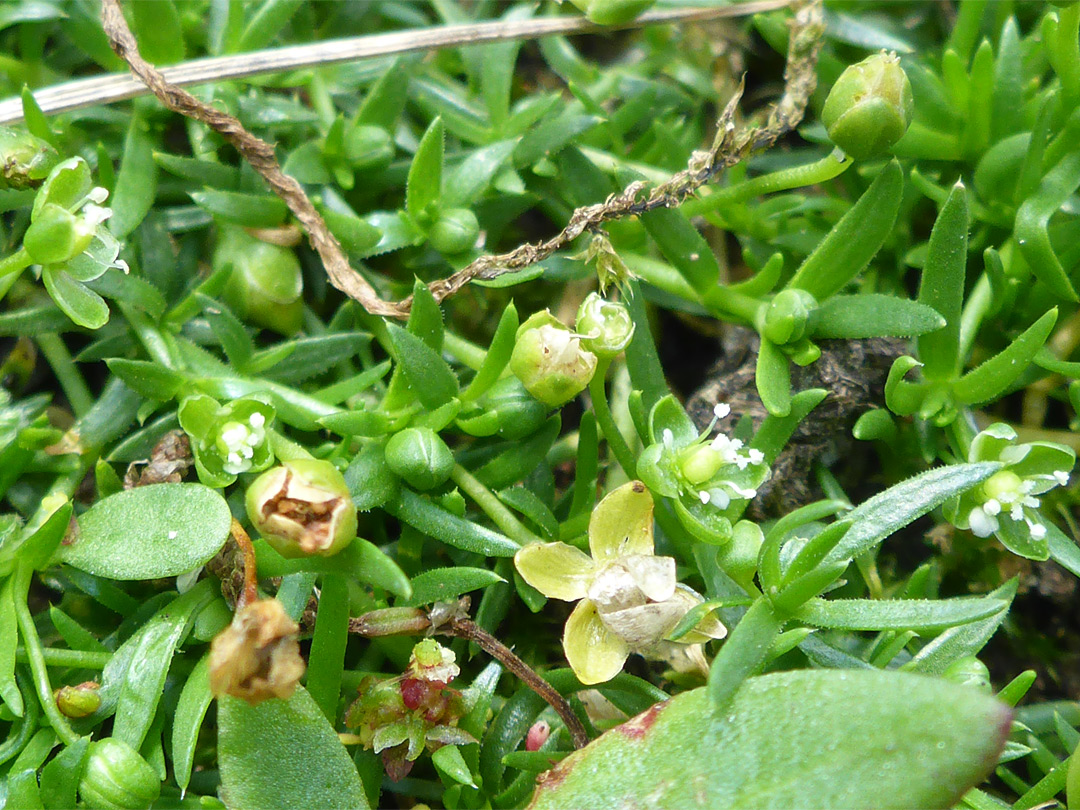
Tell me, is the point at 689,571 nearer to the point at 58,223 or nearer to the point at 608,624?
the point at 608,624

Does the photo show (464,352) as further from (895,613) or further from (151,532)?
(895,613)

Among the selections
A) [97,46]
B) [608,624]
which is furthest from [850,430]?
[97,46]

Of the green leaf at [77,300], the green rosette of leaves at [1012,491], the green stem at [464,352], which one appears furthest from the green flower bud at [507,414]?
the green rosette of leaves at [1012,491]

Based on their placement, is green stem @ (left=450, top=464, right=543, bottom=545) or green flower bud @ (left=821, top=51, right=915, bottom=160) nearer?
green flower bud @ (left=821, top=51, right=915, bottom=160)

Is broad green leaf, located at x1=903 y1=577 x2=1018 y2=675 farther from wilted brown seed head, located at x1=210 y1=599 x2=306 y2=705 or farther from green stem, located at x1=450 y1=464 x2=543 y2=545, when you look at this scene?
wilted brown seed head, located at x1=210 y1=599 x2=306 y2=705

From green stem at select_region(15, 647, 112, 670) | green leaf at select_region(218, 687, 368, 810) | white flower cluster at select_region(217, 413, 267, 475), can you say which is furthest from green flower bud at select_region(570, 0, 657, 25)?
green stem at select_region(15, 647, 112, 670)

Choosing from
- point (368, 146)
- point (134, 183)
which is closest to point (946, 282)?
point (368, 146)
